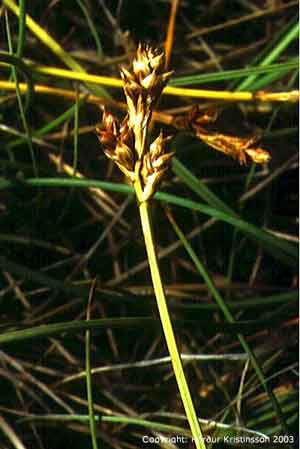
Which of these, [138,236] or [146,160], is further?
[138,236]

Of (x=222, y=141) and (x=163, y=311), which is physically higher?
(x=222, y=141)

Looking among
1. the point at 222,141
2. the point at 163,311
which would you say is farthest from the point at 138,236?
the point at 163,311

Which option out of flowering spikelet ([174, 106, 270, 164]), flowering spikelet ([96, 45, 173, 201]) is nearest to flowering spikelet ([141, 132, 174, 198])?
flowering spikelet ([96, 45, 173, 201])

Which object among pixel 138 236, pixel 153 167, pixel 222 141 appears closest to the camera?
pixel 153 167

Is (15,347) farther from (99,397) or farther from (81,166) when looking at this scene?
(81,166)

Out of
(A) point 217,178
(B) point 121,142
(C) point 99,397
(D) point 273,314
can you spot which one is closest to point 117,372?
(C) point 99,397

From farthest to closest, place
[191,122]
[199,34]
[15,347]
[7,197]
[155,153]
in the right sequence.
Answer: [199,34], [7,197], [15,347], [191,122], [155,153]

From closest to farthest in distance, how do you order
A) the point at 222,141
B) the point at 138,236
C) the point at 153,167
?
1. the point at 153,167
2. the point at 222,141
3. the point at 138,236

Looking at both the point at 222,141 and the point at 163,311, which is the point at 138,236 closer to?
the point at 222,141
